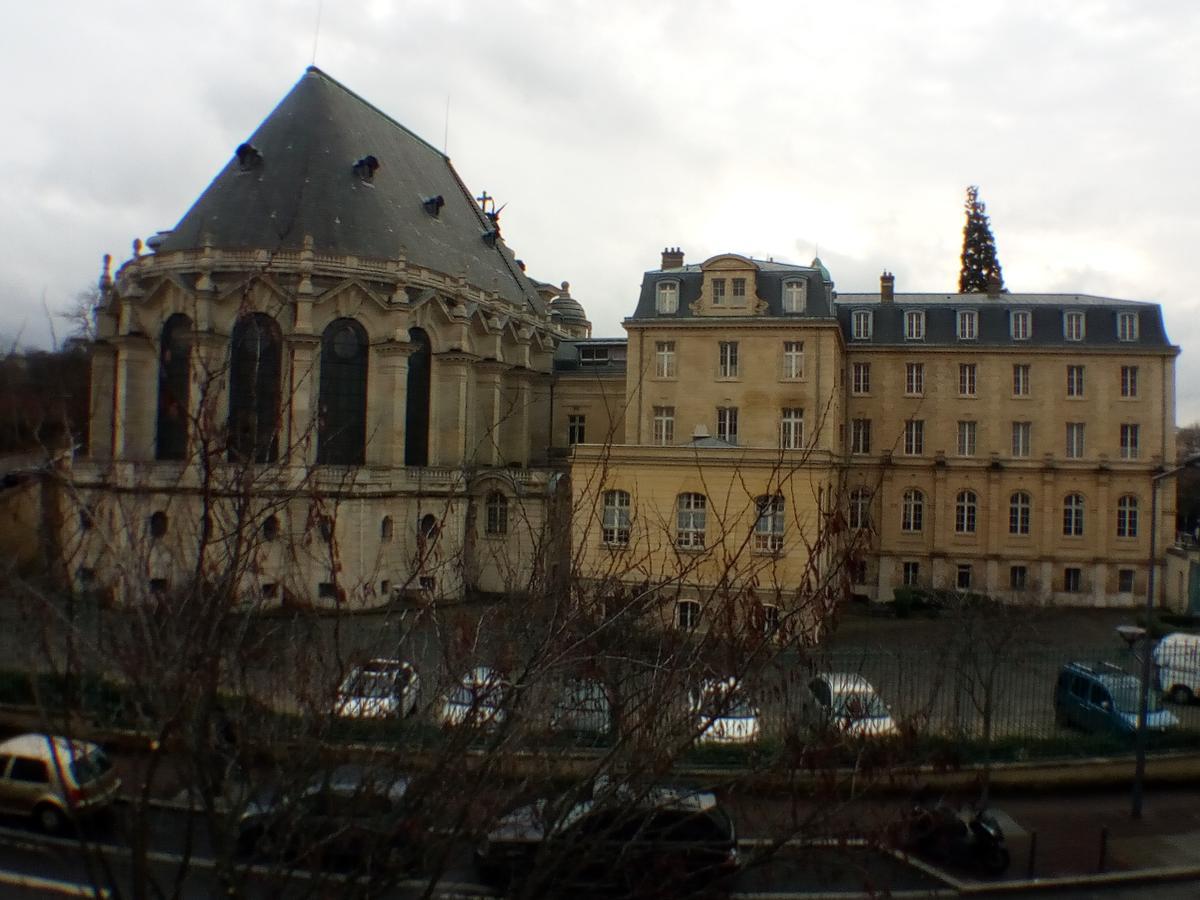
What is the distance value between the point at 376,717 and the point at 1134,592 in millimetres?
37056

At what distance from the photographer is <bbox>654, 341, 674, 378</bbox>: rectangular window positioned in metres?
32.7

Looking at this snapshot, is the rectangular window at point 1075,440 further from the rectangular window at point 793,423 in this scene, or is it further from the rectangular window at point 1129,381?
the rectangular window at point 793,423

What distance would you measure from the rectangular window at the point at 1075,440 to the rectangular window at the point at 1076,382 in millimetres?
1309

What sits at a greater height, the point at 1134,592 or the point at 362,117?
the point at 362,117

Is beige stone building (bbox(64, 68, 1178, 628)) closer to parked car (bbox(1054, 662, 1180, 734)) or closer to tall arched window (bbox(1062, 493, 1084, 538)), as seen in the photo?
tall arched window (bbox(1062, 493, 1084, 538))

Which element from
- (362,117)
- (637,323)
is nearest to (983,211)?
(637,323)

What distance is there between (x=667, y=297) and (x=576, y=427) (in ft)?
42.6

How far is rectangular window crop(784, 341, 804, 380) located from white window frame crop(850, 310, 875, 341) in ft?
21.0

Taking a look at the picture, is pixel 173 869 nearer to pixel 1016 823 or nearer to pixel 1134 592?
pixel 1016 823

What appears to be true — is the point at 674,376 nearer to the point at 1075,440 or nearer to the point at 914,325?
the point at 914,325

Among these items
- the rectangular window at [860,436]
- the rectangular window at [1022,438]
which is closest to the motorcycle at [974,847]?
the rectangular window at [860,436]

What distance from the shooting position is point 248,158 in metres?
34.6

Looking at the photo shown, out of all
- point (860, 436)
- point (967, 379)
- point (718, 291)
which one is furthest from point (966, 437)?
point (718, 291)

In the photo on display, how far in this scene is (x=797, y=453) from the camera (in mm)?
24703
